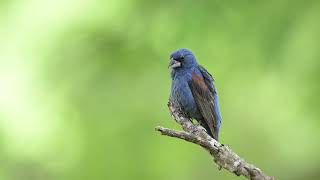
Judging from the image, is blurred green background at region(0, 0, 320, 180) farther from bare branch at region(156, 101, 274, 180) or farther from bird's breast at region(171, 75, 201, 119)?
bare branch at region(156, 101, 274, 180)

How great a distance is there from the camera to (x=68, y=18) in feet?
37.8

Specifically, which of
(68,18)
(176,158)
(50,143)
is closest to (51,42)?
(68,18)

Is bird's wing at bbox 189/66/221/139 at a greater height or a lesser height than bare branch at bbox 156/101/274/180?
greater

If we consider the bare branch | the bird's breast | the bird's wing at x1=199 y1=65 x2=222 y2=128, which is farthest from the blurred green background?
the bare branch

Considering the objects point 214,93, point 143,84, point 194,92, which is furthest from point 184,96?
point 143,84

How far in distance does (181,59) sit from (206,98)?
1.63 feet

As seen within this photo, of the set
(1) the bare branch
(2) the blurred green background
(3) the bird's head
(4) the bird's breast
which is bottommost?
(1) the bare branch

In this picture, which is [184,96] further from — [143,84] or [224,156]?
[143,84]

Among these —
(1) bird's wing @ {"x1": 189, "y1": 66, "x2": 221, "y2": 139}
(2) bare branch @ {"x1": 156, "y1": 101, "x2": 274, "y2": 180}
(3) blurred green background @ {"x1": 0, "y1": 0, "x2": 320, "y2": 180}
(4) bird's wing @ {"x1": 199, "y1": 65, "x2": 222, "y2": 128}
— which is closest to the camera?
(2) bare branch @ {"x1": 156, "y1": 101, "x2": 274, "y2": 180}

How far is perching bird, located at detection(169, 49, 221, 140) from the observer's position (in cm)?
925

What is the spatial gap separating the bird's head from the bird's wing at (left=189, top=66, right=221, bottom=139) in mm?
126

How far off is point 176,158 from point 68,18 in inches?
90.5

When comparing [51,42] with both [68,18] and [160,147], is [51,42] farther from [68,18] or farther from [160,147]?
[160,147]

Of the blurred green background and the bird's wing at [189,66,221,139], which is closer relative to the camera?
the bird's wing at [189,66,221,139]
